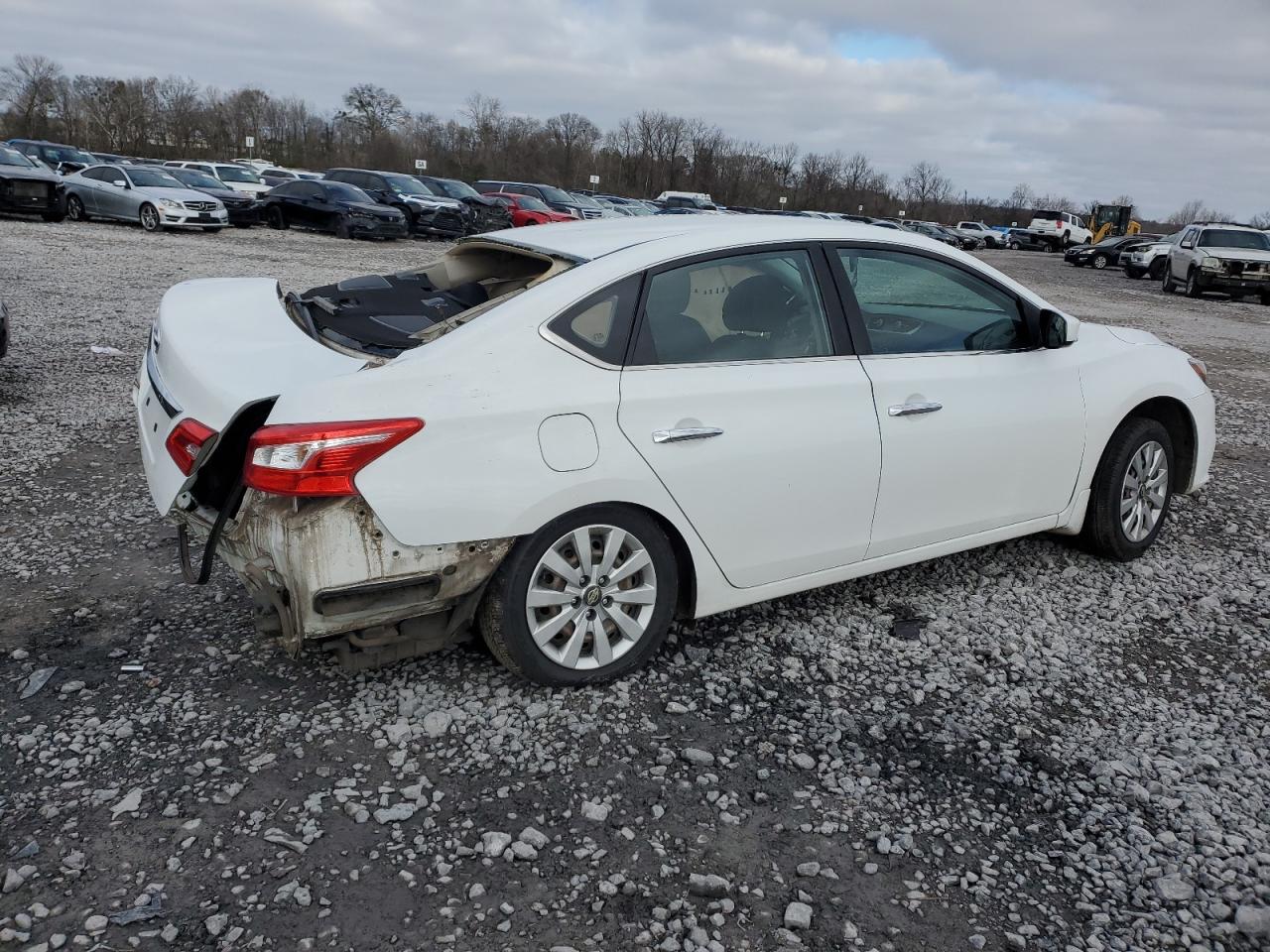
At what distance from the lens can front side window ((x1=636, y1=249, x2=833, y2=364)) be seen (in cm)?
346

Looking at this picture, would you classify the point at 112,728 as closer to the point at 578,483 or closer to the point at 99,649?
the point at 99,649

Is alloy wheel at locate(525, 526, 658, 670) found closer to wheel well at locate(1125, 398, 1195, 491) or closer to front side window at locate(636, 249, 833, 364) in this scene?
front side window at locate(636, 249, 833, 364)

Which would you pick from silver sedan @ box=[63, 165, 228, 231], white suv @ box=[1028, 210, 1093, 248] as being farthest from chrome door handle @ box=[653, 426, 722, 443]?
white suv @ box=[1028, 210, 1093, 248]

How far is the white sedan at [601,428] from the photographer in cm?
300

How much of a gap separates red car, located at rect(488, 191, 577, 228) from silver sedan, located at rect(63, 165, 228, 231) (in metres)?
7.41

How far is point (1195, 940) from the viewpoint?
2.49 m

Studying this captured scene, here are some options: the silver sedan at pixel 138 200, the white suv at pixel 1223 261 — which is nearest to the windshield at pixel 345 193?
the silver sedan at pixel 138 200

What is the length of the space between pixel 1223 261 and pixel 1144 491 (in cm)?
2072

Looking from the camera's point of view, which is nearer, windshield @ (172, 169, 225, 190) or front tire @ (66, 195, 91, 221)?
front tire @ (66, 195, 91, 221)

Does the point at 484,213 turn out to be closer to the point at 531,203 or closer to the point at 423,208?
the point at 423,208

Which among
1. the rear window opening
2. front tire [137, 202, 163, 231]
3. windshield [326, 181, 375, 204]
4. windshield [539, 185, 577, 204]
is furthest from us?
windshield [539, 185, 577, 204]

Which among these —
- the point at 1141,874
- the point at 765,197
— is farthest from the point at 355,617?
the point at 765,197

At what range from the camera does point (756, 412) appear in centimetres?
350

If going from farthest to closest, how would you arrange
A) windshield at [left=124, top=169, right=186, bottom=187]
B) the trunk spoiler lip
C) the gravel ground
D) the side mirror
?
1. windshield at [left=124, top=169, right=186, bottom=187]
2. the side mirror
3. the trunk spoiler lip
4. the gravel ground
